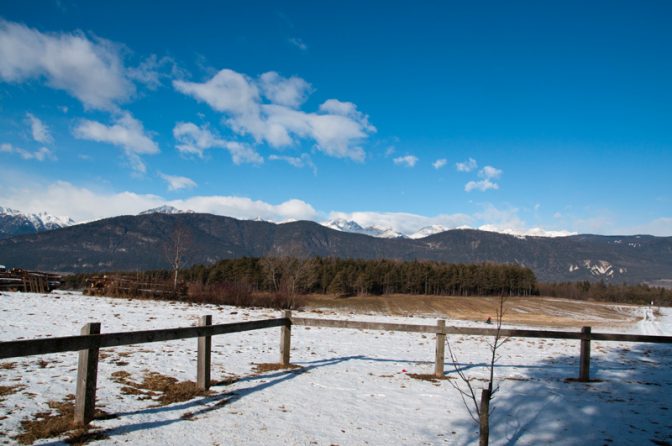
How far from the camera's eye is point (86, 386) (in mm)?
6320

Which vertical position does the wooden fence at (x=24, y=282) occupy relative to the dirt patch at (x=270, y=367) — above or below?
below

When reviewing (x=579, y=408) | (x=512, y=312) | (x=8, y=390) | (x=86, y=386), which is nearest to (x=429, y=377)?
(x=579, y=408)

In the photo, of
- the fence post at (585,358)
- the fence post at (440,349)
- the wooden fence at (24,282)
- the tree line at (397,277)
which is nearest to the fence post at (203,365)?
the fence post at (440,349)

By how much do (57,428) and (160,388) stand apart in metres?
2.49

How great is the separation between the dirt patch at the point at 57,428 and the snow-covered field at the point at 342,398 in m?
0.15

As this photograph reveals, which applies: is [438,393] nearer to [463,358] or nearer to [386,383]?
[386,383]

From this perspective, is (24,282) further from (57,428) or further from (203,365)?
(57,428)

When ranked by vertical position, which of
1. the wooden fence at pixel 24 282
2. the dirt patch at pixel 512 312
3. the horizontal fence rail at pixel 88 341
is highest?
the horizontal fence rail at pixel 88 341

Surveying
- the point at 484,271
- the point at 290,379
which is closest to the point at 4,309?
the point at 290,379

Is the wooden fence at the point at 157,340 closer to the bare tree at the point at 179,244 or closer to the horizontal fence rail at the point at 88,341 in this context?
the horizontal fence rail at the point at 88,341

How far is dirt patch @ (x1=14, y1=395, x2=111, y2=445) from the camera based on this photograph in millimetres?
5648

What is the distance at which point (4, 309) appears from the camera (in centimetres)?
1784

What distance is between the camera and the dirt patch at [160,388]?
25.7ft

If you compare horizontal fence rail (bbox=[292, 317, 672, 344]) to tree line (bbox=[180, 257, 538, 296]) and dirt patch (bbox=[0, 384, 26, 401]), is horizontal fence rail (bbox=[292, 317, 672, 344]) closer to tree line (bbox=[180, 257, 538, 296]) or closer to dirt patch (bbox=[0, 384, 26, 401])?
dirt patch (bbox=[0, 384, 26, 401])
